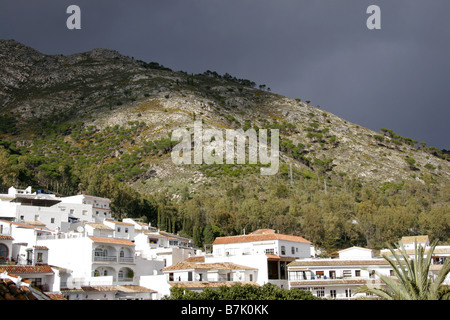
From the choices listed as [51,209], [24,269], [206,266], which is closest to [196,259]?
[206,266]

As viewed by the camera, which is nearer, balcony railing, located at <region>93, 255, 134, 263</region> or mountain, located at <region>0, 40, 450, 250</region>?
balcony railing, located at <region>93, 255, 134, 263</region>

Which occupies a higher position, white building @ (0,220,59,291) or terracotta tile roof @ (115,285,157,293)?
white building @ (0,220,59,291)

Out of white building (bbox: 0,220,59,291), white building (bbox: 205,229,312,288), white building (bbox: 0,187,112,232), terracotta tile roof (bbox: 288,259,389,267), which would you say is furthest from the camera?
white building (bbox: 0,187,112,232)

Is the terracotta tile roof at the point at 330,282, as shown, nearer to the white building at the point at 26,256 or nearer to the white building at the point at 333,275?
the white building at the point at 333,275

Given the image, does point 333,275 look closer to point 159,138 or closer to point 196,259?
point 196,259

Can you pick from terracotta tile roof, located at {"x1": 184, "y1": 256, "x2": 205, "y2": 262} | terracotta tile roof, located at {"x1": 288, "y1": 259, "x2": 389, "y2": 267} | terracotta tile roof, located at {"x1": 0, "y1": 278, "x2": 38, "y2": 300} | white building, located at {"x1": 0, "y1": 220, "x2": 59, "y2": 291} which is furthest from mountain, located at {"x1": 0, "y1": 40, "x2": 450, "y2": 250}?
terracotta tile roof, located at {"x1": 0, "y1": 278, "x2": 38, "y2": 300}

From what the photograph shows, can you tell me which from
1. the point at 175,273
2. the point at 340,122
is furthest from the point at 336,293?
the point at 340,122

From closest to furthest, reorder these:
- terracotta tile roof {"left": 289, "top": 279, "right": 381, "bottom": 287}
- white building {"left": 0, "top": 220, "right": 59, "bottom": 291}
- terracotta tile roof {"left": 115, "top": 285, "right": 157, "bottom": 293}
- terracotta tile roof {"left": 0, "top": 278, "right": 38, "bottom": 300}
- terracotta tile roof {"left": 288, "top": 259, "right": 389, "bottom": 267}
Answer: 1. terracotta tile roof {"left": 0, "top": 278, "right": 38, "bottom": 300}
2. white building {"left": 0, "top": 220, "right": 59, "bottom": 291}
3. terracotta tile roof {"left": 115, "top": 285, "right": 157, "bottom": 293}
4. terracotta tile roof {"left": 289, "top": 279, "right": 381, "bottom": 287}
5. terracotta tile roof {"left": 288, "top": 259, "right": 389, "bottom": 267}

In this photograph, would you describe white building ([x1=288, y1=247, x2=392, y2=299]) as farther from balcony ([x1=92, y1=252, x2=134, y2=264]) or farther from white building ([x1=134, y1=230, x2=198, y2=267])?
balcony ([x1=92, y1=252, x2=134, y2=264])

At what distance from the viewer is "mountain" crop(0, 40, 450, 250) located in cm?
11438

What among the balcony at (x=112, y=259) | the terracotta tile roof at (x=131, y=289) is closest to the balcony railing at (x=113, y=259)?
the balcony at (x=112, y=259)

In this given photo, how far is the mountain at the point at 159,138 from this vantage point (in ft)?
375
